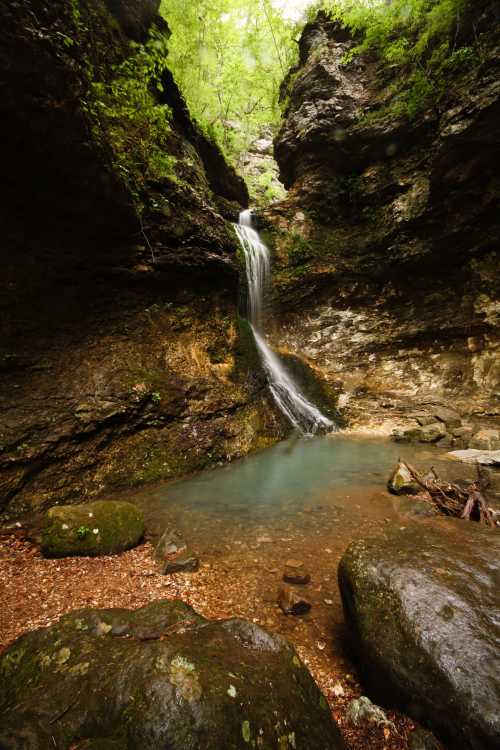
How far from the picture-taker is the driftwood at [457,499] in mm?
3696

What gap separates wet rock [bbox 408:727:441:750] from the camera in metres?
1.56

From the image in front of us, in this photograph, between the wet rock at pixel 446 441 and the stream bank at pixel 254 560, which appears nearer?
the stream bank at pixel 254 560

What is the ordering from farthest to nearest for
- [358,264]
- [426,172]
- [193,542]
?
[358,264], [426,172], [193,542]

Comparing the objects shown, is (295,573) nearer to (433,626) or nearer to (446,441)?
(433,626)

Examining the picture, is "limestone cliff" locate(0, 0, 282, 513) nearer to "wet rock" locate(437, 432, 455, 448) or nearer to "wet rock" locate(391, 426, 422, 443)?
"wet rock" locate(391, 426, 422, 443)

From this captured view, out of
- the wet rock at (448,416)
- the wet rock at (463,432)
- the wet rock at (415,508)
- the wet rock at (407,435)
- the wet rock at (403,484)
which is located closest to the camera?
the wet rock at (415,508)

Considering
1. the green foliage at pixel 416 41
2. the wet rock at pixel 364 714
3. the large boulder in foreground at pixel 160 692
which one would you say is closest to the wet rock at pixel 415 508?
the wet rock at pixel 364 714

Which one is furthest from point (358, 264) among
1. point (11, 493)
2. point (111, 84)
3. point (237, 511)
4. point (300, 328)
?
point (11, 493)

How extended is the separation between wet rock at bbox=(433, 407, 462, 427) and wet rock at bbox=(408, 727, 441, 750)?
829cm

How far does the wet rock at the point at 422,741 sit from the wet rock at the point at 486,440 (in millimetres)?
6882

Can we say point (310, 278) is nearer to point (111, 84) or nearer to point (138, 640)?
point (111, 84)

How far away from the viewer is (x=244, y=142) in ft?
70.3

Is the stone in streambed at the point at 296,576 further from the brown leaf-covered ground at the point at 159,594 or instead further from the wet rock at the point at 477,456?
the wet rock at the point at 477,456

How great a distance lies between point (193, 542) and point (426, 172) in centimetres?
1362
